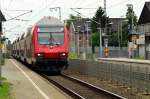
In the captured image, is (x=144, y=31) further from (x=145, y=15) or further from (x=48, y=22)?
(x=48, y=22)

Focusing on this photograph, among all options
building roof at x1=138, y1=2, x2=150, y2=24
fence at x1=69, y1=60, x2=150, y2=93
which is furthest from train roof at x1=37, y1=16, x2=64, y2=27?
building roof at x1=138, y1=2, x2=150, y2=24

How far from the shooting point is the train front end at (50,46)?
35.9 metres

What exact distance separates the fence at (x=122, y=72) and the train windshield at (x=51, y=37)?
2.46 m

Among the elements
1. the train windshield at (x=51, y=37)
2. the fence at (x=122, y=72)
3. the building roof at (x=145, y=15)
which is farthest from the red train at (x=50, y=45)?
the building roof at (x=145, y=15)

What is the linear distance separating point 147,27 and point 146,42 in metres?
7.09

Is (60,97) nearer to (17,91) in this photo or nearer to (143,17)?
(17,91)

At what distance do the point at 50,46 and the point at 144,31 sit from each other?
56485 mm

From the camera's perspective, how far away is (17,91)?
23406 mm

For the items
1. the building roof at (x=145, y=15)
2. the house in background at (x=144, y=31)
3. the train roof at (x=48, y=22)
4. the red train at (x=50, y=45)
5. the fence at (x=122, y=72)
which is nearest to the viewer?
the fence at (x=122, y=72)

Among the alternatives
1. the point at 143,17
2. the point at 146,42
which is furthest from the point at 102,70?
the point at 143,17

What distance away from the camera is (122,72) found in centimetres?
2708

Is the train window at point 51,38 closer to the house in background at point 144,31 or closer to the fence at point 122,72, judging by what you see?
the fence at point 122,72

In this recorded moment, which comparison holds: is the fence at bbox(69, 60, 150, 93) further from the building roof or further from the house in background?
the building roof

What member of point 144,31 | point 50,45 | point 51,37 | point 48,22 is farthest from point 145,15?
point 50,45
